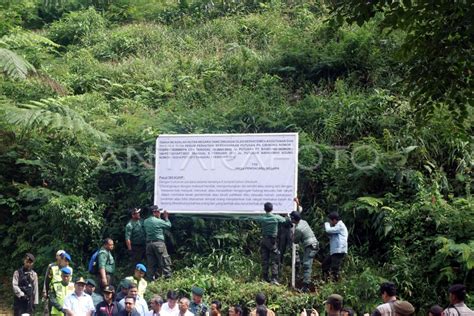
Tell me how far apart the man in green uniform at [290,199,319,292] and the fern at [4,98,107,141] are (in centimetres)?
564

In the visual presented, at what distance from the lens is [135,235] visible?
17.7 m

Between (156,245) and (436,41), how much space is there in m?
8.50

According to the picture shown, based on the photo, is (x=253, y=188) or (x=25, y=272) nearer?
(x=25, y=272)

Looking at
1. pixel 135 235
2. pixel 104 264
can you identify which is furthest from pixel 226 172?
pixel 104 264

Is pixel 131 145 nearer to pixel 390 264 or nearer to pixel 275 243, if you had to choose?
pixel 275 243

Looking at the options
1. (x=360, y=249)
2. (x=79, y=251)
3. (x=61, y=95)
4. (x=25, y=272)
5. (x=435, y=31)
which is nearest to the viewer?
(x=435, y=31)

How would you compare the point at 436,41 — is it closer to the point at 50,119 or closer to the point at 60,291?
the point at 60,291

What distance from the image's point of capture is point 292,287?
16531 mm

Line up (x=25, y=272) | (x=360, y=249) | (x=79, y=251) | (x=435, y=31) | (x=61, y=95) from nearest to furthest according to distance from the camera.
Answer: (x=435, y=31)
(x=25, y=272)
(x=360, y=249)
(x=79, y=251)
(x=61, y=95)

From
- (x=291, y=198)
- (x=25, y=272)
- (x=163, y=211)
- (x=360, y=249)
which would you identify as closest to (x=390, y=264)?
(x=360, y=249)

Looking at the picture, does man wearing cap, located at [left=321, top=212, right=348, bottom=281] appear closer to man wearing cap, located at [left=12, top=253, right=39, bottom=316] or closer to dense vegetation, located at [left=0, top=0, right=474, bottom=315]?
dense vegetation, located at [left=0, top=0, right=474, bottom=315]

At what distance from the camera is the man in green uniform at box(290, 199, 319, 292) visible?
16.2 m

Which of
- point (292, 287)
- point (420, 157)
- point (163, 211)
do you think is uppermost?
point (420, 157)

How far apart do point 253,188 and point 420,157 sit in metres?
3.50
